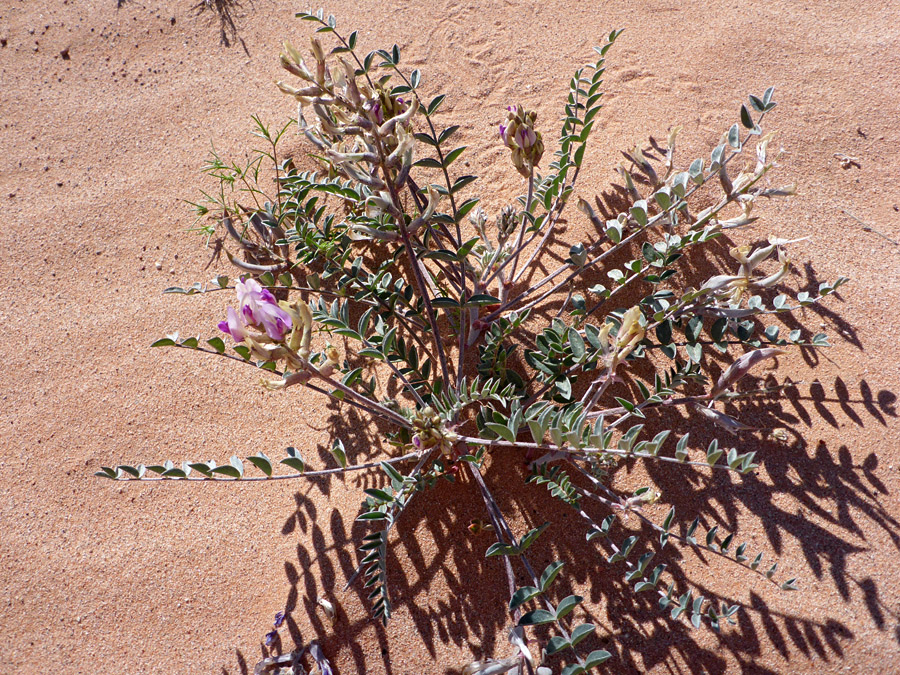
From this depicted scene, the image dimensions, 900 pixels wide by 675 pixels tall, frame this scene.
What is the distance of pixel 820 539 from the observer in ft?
6.26

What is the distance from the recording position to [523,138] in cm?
186

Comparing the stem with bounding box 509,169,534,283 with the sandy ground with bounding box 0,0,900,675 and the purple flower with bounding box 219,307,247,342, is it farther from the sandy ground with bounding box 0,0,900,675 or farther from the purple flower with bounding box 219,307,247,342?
the purple flower with bounding box 219,307,247,342

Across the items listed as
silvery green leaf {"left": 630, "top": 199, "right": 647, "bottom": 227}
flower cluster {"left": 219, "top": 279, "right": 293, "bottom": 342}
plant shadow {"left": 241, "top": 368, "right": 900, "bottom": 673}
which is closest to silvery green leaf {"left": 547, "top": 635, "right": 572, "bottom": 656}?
plant shadow {"left": 241, "top": 368, "right": 900, "bottom": 673}

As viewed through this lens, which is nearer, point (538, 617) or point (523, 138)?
point (538, 617)

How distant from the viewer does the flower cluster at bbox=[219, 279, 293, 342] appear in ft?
4.35

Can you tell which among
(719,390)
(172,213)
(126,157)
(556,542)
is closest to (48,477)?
(172,213)

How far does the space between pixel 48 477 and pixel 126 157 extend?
1601mm

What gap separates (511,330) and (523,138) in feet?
2.03

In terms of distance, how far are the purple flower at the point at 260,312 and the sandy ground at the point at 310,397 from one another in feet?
3.05

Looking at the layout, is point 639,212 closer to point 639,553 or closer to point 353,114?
point 353,114

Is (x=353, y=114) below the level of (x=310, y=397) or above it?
above

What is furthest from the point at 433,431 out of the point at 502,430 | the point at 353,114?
the point at 353,114

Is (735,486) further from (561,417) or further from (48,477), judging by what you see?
(48,477)

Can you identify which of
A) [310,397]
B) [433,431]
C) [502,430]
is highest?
[310,397]
